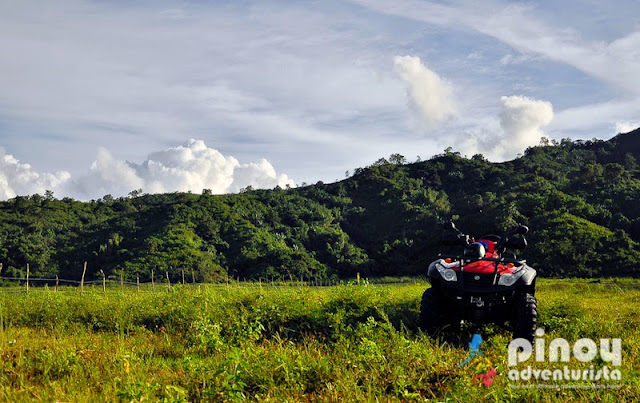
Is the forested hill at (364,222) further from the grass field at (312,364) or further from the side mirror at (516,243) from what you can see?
the side mirror at (516,243)

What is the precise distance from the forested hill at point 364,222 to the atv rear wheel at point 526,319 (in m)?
38.1

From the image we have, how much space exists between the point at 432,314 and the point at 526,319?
1.33 meters

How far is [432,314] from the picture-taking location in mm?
7566

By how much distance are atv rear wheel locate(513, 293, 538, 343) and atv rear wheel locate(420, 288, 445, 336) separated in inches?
42.8

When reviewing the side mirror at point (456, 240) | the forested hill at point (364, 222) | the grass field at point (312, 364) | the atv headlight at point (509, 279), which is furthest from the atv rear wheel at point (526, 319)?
the forested hill at point (364, 222)

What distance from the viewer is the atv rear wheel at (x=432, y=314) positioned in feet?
24.9

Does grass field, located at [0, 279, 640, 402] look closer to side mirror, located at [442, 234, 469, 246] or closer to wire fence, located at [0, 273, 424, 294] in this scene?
side mirror, located at [442, 234, 469, 246]

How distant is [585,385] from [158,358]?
5361 millimetres

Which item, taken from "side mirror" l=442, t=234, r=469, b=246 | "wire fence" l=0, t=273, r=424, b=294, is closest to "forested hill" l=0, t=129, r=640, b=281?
"wire fence" l=0, t=273, r=424, b=294

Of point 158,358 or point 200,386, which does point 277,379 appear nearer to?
point 200,386

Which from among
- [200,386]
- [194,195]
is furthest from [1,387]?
[194,195]

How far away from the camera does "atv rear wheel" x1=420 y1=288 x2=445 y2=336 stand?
7.58 metres

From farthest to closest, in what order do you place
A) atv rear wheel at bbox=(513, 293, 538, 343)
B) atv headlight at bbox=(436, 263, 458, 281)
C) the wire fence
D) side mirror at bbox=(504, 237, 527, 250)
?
the wire fence, side mirror at bbox=(504, 237, 527, 250), atv headlight at bbox=(436, 263, 458, 281), atv rear wheel at bbox=(513, 293, 538, 343)

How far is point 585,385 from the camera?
489 cm
